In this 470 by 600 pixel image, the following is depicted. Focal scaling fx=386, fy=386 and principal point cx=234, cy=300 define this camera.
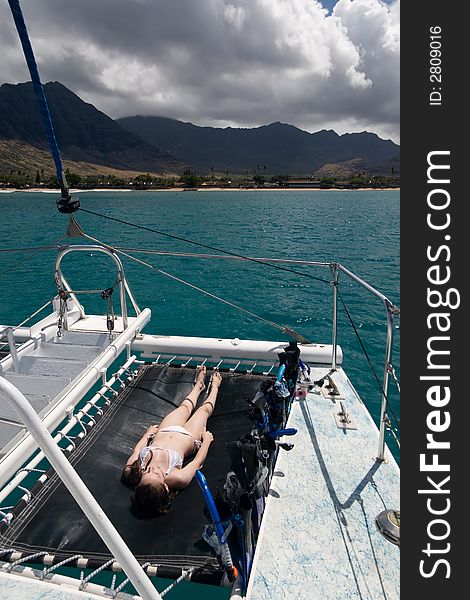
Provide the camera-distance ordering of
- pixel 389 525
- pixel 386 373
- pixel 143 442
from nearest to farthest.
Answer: pixel 389 525, pixel 386 373, pixel 143 442

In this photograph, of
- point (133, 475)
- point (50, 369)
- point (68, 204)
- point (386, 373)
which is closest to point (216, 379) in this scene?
point (133, 475)

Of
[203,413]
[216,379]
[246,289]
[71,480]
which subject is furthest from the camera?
[246,289]

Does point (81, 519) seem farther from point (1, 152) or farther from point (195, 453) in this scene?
point (1, 152)

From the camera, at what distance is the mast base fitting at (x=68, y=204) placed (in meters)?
4.47

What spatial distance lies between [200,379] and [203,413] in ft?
2.32

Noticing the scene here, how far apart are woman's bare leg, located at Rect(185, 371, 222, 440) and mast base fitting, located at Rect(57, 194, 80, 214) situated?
8.60 ft

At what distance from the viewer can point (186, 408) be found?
4266 millimetres

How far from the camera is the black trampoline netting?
2666mm

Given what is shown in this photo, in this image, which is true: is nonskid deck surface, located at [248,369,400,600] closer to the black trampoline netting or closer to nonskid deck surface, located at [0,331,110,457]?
the black trampoline netting

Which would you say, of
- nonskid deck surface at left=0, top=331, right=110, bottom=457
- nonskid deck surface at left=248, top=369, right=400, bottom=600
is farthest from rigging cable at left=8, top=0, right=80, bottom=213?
nonskid deck surface at left=248, top=369, right=400, bottom=600

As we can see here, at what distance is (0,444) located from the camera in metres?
3.48

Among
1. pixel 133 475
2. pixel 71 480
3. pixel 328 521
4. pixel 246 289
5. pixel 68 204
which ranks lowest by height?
pixel 246 289

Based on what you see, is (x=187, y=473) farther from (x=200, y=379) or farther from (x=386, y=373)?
(x=386, y=373)

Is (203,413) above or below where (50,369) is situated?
below
